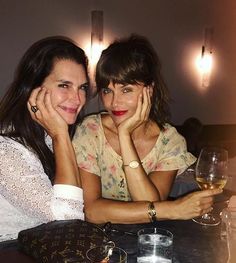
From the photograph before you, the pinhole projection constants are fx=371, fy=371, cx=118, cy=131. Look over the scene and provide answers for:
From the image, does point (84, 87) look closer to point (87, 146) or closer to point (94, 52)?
point (87, 146)

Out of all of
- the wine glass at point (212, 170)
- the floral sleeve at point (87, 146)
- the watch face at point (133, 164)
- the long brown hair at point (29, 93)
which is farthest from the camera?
the floral sleeve at point (87, 146)

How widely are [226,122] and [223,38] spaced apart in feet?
5.12

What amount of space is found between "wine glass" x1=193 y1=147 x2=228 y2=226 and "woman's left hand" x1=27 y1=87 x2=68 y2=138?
→ 0.68 metres

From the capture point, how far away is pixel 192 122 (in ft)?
16.1

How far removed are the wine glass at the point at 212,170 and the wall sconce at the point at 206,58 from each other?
17.2 ft

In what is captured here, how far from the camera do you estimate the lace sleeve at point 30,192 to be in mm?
1533

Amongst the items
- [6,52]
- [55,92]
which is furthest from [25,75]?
[6,52]

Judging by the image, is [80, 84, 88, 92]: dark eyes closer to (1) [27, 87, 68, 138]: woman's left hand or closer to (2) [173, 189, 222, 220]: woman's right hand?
(1) [27, 87, 68, 138]: woman's left hand

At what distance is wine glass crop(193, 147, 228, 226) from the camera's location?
4.94 ft

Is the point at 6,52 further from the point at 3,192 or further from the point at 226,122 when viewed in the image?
the point at 226,122

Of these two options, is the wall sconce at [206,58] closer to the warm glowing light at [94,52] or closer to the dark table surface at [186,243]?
the warm glowing light at [94,52]

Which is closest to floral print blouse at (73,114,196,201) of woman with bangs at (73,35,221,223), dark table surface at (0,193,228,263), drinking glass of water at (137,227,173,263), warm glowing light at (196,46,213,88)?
woman with bangs at (73,35,221,223)

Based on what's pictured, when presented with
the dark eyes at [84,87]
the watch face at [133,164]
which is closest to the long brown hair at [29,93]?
the dark eyes at [84,87]

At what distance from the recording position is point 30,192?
154 centimetres
